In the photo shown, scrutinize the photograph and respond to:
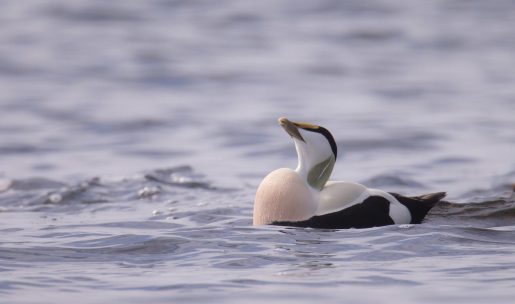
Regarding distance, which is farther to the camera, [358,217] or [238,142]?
[238,142]

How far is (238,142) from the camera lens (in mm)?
13297

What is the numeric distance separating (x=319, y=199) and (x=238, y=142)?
595 cm

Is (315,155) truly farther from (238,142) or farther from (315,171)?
(238,142)

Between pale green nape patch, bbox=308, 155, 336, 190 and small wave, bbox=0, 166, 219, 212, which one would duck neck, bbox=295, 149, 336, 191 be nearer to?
pale green nape patch, bbox=308, 155, 336, 190

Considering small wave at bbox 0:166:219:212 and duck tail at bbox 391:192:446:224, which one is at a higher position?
small wave at bbox 0:166:219:212

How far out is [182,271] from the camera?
21.1 feet

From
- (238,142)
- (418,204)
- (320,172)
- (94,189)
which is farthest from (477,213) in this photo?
(238,142)

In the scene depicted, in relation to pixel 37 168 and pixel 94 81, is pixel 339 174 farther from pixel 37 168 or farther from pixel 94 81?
pixel 94 81

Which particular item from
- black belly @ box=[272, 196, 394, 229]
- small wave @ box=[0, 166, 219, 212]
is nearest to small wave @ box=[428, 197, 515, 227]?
black belly @ box=[272, 196, 394, 229]

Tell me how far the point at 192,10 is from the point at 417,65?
7.38 meters

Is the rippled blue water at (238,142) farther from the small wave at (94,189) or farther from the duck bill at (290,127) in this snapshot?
the duck bill at (290,127)

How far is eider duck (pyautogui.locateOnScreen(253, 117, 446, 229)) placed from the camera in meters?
7.32

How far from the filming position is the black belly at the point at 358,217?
729cm

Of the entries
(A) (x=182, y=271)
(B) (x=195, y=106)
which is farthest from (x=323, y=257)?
Answer: (B) (x=195, y=106)
